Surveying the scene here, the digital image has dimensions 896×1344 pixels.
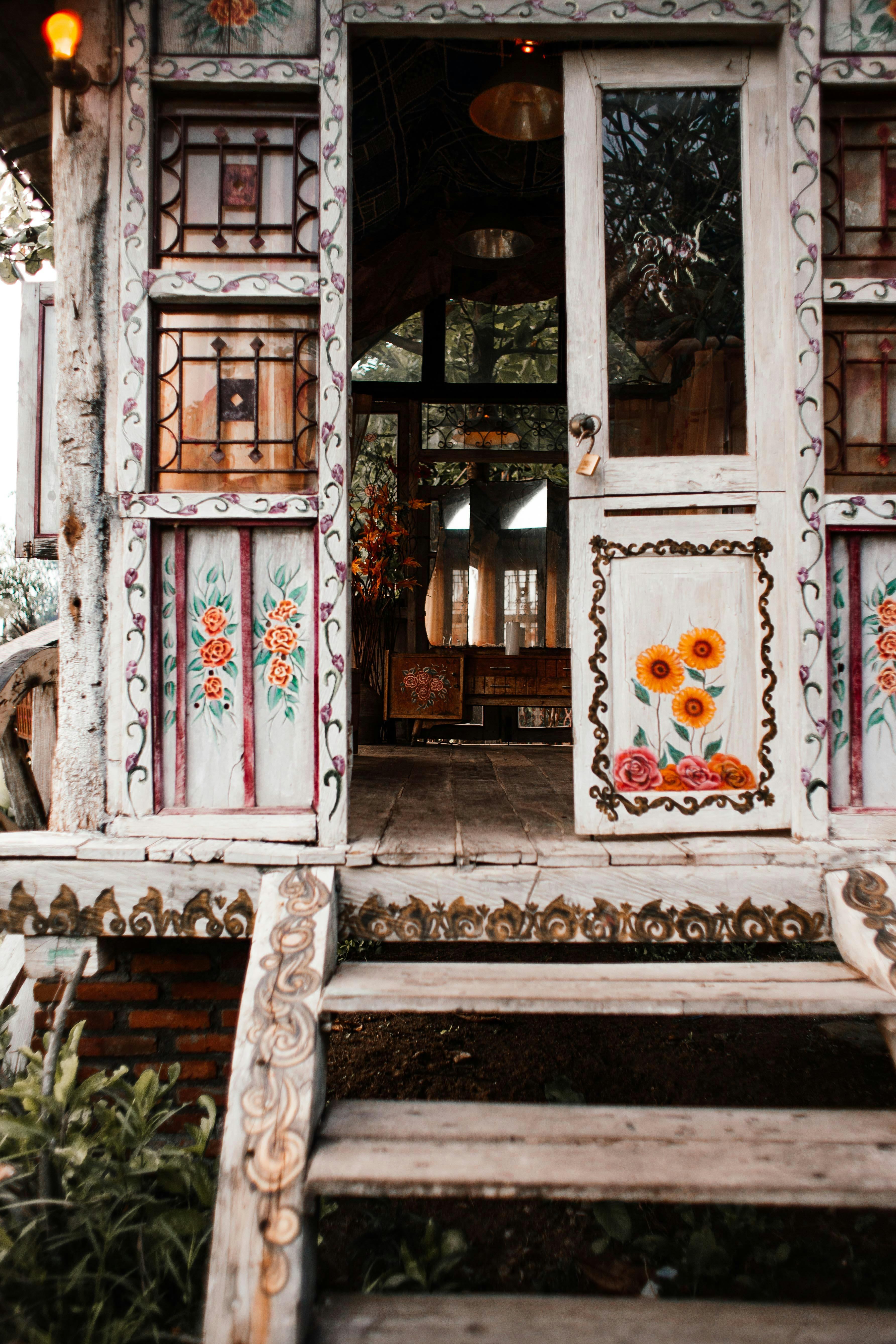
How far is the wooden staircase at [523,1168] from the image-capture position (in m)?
1.40

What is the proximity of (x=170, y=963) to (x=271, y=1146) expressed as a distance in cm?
101

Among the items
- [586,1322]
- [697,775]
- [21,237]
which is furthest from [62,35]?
[586,1322]

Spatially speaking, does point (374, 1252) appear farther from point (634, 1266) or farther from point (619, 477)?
point (619, 477)

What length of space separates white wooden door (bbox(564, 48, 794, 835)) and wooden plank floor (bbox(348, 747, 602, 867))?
22 centimetres

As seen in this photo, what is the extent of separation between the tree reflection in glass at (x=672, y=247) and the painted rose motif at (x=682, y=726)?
2.11 ft

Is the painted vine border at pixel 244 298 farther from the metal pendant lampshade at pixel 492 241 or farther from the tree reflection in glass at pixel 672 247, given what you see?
the metal pendant lampshade at pixel 492 241

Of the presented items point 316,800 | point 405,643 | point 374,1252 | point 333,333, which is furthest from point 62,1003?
point 405,643

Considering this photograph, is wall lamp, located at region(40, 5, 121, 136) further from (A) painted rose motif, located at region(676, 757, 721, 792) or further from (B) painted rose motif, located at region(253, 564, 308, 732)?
(A) painted rose motif, located at region(676, 757, 721, 792)

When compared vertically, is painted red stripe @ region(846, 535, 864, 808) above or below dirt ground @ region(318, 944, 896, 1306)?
above

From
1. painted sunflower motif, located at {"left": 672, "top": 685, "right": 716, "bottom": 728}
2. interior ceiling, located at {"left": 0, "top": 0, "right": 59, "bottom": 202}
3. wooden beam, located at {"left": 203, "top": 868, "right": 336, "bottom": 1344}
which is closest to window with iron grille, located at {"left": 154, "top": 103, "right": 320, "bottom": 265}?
interior ceiling, located at {"left": 0, "top": 0, "right": 59, "bottom": 202}

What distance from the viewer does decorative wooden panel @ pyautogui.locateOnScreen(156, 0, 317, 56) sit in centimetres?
227

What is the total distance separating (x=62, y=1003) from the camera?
193 centimetres

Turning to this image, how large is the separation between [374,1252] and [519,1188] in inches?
41.1

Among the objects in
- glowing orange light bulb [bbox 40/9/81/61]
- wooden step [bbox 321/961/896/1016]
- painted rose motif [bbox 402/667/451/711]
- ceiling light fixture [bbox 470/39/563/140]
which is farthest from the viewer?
painted rose motif [bbox 402/667/451/711]
